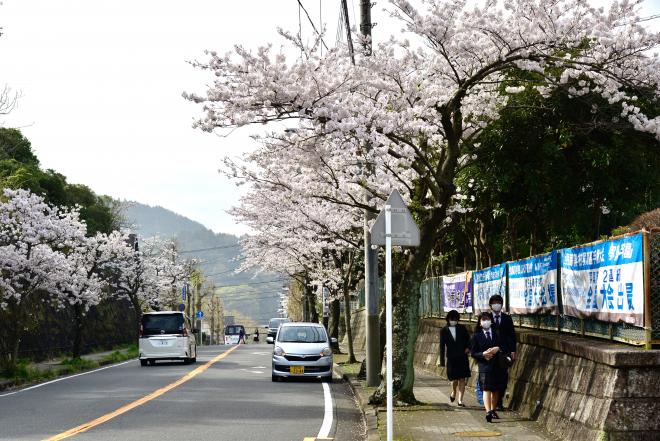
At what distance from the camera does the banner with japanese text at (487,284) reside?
17766 millimetres

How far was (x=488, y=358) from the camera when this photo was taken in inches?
511

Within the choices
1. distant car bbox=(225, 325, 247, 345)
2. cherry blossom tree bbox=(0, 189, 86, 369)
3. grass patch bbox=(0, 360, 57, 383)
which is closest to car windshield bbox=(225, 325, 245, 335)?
distant car bbox=(225, 325, 247, 345)

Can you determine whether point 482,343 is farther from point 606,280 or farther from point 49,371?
point 49,371

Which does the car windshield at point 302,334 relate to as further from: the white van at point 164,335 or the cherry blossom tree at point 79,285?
the cherry blossom tree at point 79,285

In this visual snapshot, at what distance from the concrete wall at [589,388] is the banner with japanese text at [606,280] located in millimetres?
389

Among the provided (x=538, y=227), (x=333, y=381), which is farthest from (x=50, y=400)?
(x=538, y=227)

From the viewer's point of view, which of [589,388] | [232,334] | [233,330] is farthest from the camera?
[233,330]

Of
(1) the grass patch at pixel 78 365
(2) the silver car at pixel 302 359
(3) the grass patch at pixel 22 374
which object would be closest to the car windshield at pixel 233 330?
(1) the grass patch at pixel 78 365

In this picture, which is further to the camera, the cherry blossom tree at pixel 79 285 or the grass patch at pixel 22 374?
the cherry blossom tree at pixel 79 285

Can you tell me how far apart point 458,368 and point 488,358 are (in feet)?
8.40

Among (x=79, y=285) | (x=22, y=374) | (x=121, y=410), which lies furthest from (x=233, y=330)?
(x=121, y=410)

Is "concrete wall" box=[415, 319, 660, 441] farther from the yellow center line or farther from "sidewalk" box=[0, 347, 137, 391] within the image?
"sidewalk" box=[0, 347, 137, 391]

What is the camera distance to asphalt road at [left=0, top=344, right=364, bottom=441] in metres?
12.5

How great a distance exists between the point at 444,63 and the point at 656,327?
6.45 meters
